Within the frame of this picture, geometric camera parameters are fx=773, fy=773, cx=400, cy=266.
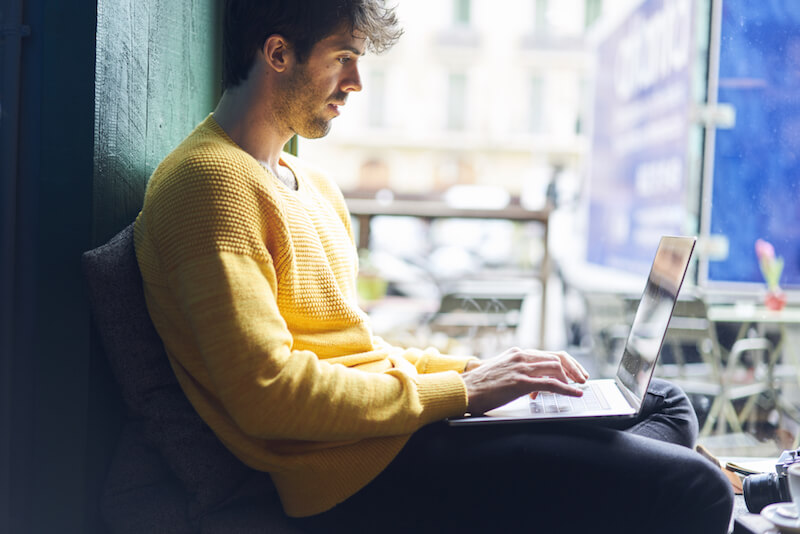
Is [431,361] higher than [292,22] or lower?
lower

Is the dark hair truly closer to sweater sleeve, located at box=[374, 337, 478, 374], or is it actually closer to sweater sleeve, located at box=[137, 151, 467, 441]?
sweater sleeve, located at box=[137, 151, 467, 441]

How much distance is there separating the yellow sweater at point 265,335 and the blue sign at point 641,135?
9.57 ft

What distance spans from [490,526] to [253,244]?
1.92ft

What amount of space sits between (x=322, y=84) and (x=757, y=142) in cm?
288

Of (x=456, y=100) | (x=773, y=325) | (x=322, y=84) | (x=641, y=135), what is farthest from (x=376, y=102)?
(x=322, y=84)

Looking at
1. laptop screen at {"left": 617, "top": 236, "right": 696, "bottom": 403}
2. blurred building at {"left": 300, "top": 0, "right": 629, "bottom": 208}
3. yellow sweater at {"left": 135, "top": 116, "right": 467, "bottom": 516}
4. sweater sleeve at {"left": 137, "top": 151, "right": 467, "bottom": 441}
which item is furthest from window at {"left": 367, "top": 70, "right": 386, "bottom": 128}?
sweater sleeve at {"left": 137, "top": 151, "right": 467, "bottom": 441}

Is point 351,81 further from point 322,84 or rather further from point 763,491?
point 763,491

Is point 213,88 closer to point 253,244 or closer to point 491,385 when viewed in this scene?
point 253,244

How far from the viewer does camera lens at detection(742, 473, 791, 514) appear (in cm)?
138

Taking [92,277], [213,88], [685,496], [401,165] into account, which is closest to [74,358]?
[92,277]

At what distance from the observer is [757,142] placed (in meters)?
3.59

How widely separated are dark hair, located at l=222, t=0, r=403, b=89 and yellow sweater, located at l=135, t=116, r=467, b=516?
0.15 meters

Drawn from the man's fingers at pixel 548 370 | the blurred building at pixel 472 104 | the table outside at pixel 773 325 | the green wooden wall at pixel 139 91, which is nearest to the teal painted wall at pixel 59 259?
the green wooden wall at pixel 139 91

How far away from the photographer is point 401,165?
2273 cm
